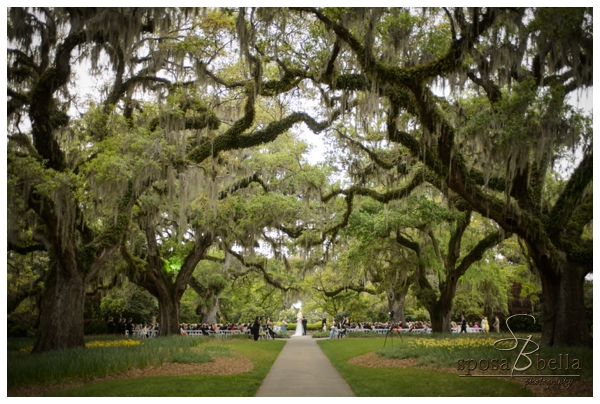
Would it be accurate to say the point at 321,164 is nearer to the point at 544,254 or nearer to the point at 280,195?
the point at 280,195

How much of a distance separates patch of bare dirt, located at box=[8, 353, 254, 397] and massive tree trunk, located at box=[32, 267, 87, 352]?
3.33 meters

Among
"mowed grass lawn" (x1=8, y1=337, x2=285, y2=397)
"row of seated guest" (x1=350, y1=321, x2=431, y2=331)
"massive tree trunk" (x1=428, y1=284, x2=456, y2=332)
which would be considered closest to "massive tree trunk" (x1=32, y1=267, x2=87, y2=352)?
"mowed grass lawn" (x1=8, y1=337, x2=285, y2=397)

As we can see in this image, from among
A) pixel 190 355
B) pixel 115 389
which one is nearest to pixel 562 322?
pixel 190 355

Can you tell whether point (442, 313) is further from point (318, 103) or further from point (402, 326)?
point (318, 103)

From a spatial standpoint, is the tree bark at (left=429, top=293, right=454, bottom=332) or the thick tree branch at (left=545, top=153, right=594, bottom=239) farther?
the tree bark at (left=429, top=293, right=454, bottom=332)

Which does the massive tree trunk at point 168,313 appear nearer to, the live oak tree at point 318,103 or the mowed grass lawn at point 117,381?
the live oak tree at point 318,103

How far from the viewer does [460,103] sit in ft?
41.5

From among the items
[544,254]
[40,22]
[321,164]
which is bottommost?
[544,254]

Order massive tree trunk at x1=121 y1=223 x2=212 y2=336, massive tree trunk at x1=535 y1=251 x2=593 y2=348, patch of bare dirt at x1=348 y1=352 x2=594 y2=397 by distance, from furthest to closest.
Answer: massive tree trunk at x1=121 y1=223 x2=212 y2=336
massive tree trunk at x1=535 y1=251 x2=593 y2=348
patch of bare dirt at x1=348 y1=352 x2=594 y2=397

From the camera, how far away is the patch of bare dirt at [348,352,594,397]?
7078 millimetres

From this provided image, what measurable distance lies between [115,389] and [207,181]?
635cm

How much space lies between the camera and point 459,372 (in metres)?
9.65

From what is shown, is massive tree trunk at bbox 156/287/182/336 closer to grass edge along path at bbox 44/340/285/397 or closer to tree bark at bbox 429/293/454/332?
tree bark at bbox 429/293/454/332

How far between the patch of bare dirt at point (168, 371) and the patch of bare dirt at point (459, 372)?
3.03 m
